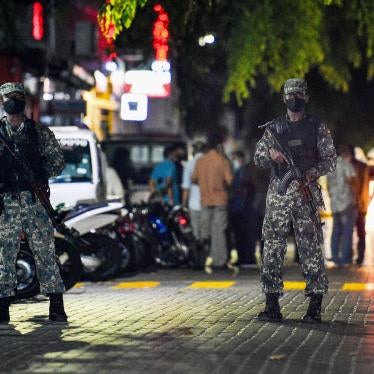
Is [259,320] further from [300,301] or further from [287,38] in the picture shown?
[287,38]

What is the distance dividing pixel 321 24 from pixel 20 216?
982cm

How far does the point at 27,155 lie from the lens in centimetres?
1214

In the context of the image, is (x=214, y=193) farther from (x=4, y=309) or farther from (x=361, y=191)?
(x=4, y=309)

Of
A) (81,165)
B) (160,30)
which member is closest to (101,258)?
(81,165)

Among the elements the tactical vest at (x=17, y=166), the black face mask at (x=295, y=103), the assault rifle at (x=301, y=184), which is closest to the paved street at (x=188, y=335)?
the assault rifle at (x=301, y=184)

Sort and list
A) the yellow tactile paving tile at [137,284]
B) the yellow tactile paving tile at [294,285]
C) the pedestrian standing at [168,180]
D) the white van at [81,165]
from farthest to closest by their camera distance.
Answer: the pedestrian standing at [168,180]
the white van at [81,165]
the yellow tactile paving tile at [137,284]
the yellow tactile paving tile at [294,285]

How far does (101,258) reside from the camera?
732 inches

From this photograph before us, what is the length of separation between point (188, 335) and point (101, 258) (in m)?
7.52

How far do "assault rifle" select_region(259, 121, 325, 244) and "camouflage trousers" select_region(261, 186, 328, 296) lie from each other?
1.6 inches

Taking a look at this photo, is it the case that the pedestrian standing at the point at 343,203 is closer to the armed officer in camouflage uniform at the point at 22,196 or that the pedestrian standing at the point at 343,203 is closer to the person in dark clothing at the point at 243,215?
the person in dark clothing at the point at 243,215

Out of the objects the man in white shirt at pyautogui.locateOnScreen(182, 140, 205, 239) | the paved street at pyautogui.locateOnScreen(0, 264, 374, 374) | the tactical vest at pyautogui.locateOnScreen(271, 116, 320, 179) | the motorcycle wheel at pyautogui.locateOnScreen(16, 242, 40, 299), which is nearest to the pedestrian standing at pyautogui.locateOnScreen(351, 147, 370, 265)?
the man in white shirt at pyautogui.locateOnScreen(182, 140, 205, 239)

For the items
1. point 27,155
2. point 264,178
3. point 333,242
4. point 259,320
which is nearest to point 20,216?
point 27,155

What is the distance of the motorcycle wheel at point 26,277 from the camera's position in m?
15.2

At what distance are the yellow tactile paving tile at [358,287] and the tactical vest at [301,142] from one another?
422cm
